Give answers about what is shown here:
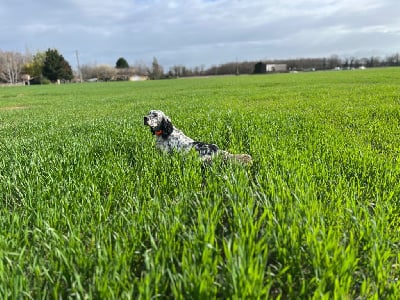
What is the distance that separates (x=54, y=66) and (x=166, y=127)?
325ft

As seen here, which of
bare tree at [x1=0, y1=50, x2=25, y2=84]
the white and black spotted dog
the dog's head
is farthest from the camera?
bare tree at [x1=0, y1=50, x2=25, y2=84]

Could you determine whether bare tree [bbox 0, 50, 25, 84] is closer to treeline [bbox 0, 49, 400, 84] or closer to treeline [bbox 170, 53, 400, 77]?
treeline [bbox 0, 49, 400, 84]

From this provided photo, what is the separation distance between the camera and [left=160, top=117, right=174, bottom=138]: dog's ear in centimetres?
477

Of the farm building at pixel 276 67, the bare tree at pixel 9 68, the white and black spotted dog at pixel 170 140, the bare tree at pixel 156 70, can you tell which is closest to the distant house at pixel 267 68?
the farm building at pixel 276 67

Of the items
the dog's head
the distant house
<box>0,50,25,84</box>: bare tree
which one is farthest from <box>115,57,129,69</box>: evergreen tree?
the dog's head

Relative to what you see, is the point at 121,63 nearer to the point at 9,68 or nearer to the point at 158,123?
the point at 9,68

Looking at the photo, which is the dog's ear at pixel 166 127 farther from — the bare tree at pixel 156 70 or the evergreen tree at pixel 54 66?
the bare tree at pixel 156 70

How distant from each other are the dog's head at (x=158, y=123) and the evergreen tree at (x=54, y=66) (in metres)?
98.3

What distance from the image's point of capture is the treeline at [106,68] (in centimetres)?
9172

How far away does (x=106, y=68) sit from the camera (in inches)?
5167

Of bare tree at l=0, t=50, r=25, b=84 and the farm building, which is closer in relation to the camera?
bare tree at l=0, t=50, r=25, b=84

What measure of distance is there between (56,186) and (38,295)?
2.00 metres

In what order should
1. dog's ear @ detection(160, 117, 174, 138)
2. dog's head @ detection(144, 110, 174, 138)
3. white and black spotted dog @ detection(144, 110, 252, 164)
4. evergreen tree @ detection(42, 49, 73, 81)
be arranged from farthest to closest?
evergreen tree @ detection(42, 49, 73, 81), dog's ear @ detection(160, 117, 174, 138), dog's head @ detection(144, 110, 174, 138), white and black spotted dog @ detection(144, 110, 252, 164)

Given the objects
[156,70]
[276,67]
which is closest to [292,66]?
[276,67]
